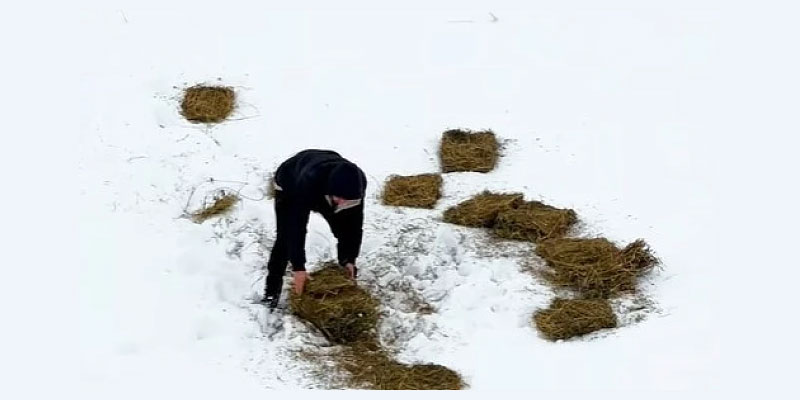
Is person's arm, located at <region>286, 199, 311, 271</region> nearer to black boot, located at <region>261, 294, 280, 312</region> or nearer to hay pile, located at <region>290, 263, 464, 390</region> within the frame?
hay pile, located at <region>290, 263, 464, 390</region>

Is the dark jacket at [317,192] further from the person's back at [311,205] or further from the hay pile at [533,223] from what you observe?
the hay pile at [533,223]

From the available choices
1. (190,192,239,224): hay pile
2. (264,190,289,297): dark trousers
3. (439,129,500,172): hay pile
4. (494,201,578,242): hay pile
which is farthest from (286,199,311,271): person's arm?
(439,129,500,172): hay pile

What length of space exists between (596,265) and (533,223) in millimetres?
623

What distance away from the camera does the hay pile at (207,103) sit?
7.95 m

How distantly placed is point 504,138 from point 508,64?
47.5 inches

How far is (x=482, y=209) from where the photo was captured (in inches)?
273

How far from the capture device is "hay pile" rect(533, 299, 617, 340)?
19.0ft

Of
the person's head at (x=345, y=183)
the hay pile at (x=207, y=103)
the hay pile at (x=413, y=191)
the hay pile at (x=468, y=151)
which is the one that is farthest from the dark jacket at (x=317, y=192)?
the hay pile at (x=207, y=103)

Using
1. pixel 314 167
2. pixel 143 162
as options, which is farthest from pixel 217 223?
pixel 314 167

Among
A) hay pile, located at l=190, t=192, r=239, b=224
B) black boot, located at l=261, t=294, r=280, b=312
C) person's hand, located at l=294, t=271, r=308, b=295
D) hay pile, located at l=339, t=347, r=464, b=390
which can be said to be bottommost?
hay pile, located at l=339, t=347, r=464, b=390

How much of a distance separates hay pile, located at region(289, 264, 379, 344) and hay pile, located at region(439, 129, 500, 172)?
2.04m

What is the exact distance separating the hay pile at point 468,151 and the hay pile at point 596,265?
125cm

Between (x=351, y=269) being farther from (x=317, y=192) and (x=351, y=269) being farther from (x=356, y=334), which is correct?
(x=317, y=192)

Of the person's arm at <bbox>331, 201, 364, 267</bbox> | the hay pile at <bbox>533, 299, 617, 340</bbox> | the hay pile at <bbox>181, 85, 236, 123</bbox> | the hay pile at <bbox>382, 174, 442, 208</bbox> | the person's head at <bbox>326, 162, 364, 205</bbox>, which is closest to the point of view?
the person's head at <bbox>326, 162, 364, 205</bbox>
